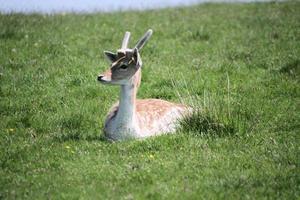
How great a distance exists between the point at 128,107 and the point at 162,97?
134 inches

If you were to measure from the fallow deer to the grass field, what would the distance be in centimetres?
35

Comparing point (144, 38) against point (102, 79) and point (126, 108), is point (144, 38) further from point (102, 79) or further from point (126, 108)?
point (126, 108)

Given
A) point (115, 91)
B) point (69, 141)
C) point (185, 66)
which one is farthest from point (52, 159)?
point (185, 66)

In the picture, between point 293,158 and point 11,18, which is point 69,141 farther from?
point 11,18

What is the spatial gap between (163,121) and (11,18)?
421 inches

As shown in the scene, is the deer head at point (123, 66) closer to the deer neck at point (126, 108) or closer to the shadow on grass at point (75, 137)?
the deer neck at point (126, 108)

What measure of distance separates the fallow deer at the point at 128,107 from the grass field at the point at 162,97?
1.14ft

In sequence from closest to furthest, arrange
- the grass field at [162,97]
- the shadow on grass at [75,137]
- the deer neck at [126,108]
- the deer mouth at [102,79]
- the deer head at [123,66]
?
the grass field at [162,97] → the deer mouth at [102,79] → the deer head at [123,66] → the deer neck at [126,108] → the shadow on grass at [75,137]

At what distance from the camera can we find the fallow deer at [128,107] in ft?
38.5

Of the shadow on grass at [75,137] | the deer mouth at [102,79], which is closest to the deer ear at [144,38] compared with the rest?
the deer mouth at [102,79]

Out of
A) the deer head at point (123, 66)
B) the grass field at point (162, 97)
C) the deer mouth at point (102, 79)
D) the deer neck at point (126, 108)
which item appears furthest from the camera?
the deer neck at point (126, 108)

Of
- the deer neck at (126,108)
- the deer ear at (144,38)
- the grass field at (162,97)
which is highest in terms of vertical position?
the deer ear at (144,38)

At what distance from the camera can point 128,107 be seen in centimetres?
1191

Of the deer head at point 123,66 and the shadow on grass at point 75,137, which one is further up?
the deer head at point 123,66
